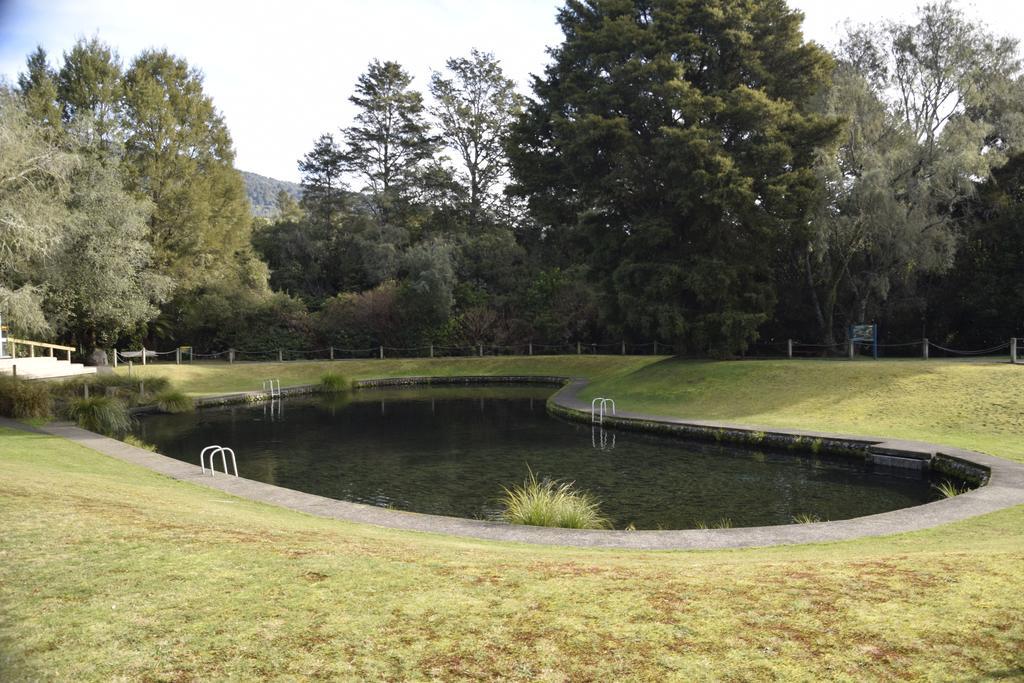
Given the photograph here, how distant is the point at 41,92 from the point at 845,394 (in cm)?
4286

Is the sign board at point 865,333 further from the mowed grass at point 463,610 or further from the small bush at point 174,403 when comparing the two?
the small bush at point 174,403

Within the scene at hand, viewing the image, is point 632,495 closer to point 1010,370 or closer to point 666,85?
point 1010,370

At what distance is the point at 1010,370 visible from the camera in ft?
65.8

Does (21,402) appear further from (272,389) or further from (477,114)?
(477,114)

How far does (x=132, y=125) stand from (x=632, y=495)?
42.5 meters

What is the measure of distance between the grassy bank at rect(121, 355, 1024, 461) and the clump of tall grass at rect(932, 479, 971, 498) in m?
1.44

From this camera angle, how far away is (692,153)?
26547mm

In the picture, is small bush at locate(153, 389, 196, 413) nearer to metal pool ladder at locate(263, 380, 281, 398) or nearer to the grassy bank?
metal pool ladder at locate(263, 380, 281, 398)

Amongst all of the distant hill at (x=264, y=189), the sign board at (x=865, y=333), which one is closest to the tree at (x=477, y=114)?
the sign board at (x=865, y=333)

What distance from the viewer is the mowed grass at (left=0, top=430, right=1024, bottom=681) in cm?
425

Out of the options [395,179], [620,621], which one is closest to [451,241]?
[395,179]

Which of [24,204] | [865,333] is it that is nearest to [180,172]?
[24,204]

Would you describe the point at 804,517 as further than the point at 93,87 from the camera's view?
No

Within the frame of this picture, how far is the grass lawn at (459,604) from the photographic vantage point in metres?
4.27
